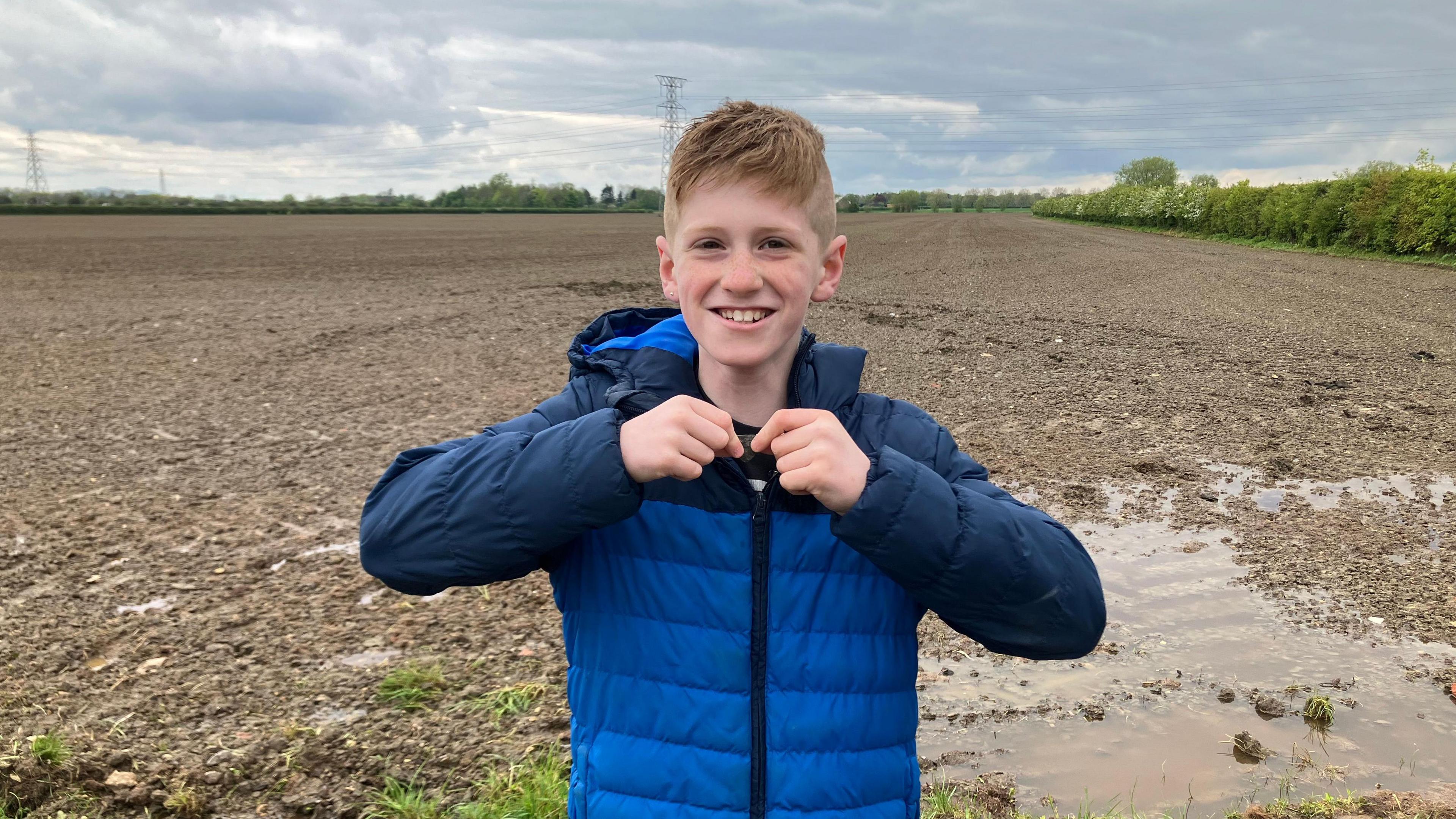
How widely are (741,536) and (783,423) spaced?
31 centimetres

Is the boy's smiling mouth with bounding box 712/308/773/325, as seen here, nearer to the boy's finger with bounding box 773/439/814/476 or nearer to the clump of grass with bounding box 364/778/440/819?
the boy's finger with bounding box 773/439/814/476

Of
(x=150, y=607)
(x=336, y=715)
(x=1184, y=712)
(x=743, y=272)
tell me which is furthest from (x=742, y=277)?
(x=150, y=607)


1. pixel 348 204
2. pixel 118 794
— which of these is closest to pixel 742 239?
pixel 118 794

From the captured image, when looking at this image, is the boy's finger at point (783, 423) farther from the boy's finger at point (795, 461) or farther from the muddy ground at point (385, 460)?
the muddy ground at point (385, 460)

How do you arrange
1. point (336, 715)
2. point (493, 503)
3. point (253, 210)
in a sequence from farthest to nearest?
point (253, 210)
point (336, 715)
point (493, 503)

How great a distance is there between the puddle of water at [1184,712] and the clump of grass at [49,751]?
9.86 feet

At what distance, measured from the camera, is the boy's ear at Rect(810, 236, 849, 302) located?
77.6 inches

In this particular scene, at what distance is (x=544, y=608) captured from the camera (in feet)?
14.7

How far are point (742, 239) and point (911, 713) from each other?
3.16 ft

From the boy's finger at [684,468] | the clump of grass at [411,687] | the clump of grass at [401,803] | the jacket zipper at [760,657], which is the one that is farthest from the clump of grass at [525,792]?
the boy's finger at [684,468]

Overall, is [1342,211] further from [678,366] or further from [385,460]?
[678,366]

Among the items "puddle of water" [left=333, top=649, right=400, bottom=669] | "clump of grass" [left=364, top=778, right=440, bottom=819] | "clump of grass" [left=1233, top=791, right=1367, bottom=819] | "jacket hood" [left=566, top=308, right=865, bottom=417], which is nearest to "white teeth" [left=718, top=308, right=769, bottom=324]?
"jacket hood" [left=566, top=308, right=865, bottom=417]

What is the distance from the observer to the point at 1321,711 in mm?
3666

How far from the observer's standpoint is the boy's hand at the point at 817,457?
58.0 inches
